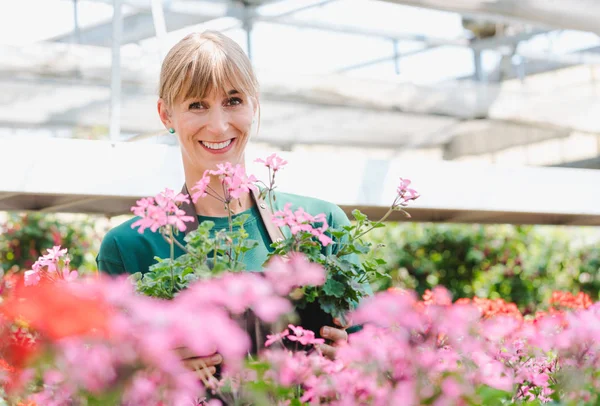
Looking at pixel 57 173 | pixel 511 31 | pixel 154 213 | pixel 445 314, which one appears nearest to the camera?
pixel 445 314

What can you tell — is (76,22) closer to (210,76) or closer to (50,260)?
(210,76)

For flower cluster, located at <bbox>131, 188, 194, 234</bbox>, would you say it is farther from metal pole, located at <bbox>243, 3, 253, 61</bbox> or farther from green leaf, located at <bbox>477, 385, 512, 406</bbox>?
metal pole, located at <bbox>243, 3, 253, 61</bbox>

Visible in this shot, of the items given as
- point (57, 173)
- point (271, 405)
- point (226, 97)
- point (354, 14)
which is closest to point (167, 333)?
point (271, 405)

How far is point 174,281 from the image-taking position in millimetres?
1453

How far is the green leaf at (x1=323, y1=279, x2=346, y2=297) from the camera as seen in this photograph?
4.72 feet

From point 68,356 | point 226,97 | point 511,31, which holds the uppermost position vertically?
point 511,31

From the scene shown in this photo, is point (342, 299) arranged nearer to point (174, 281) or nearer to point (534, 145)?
point (174, 281)

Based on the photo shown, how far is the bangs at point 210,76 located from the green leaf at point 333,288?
2.05ft

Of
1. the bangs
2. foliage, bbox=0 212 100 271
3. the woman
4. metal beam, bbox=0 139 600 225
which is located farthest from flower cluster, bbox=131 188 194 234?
foliage, bbox=0 212 100 271

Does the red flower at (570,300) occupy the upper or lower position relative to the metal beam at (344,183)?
lower

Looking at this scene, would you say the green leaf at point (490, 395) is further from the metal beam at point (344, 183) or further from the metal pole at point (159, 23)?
the metal pole at point (159, 23)

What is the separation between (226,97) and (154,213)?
24.1 inches

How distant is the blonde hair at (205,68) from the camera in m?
1.84

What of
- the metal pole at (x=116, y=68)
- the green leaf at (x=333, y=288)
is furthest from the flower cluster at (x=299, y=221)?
the metal pole at (x=116, y=68)
